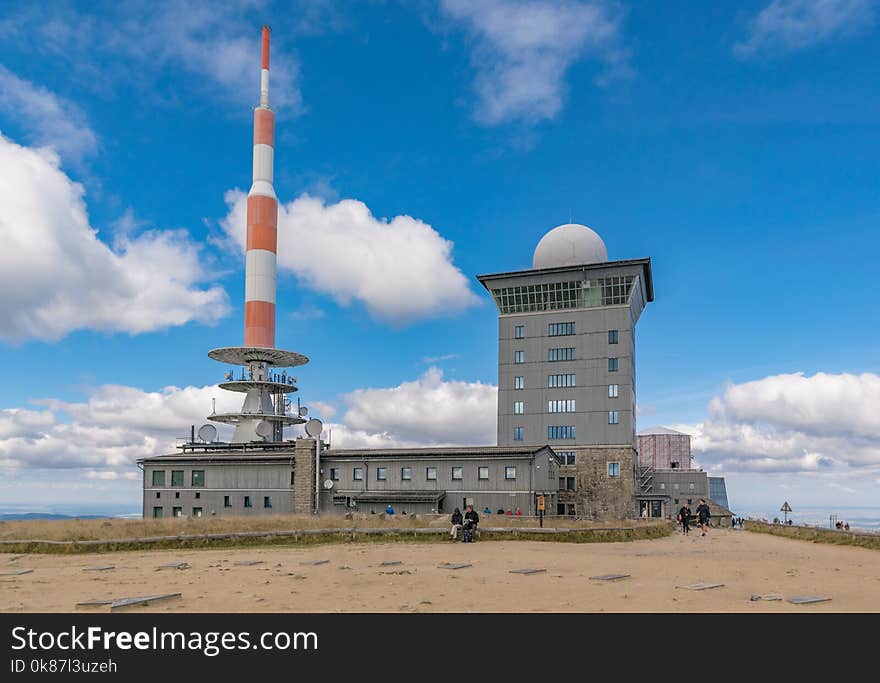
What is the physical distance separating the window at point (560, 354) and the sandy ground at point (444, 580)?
5398 cm

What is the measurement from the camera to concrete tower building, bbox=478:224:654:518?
7819 centimetres

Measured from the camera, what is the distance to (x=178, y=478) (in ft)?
205

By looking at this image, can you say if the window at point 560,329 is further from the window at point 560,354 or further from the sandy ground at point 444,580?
the sandy ground at point 444,580

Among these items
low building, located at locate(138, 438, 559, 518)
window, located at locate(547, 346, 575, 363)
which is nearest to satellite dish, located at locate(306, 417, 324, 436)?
low building, located at locate(138, 438, 559, 518)

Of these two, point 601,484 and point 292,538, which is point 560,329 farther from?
point 292,538

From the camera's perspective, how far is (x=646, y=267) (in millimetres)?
85250

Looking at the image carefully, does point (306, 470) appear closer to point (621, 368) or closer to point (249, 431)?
point (249, 431)

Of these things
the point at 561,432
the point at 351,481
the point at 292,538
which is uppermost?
the point at 561,432

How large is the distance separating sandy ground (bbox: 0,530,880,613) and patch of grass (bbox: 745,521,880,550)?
21.1ft

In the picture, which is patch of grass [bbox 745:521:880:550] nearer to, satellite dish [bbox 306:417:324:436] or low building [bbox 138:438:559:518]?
low building [bbox 138:438:559:518]

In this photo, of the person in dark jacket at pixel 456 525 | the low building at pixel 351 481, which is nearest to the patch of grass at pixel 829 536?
the low building at pixel 351 481

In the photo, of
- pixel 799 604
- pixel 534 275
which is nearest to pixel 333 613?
pixel 799 604

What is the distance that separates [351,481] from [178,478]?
17.0m

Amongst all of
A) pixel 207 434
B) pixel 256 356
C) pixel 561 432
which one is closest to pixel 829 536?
pixel 561 432
